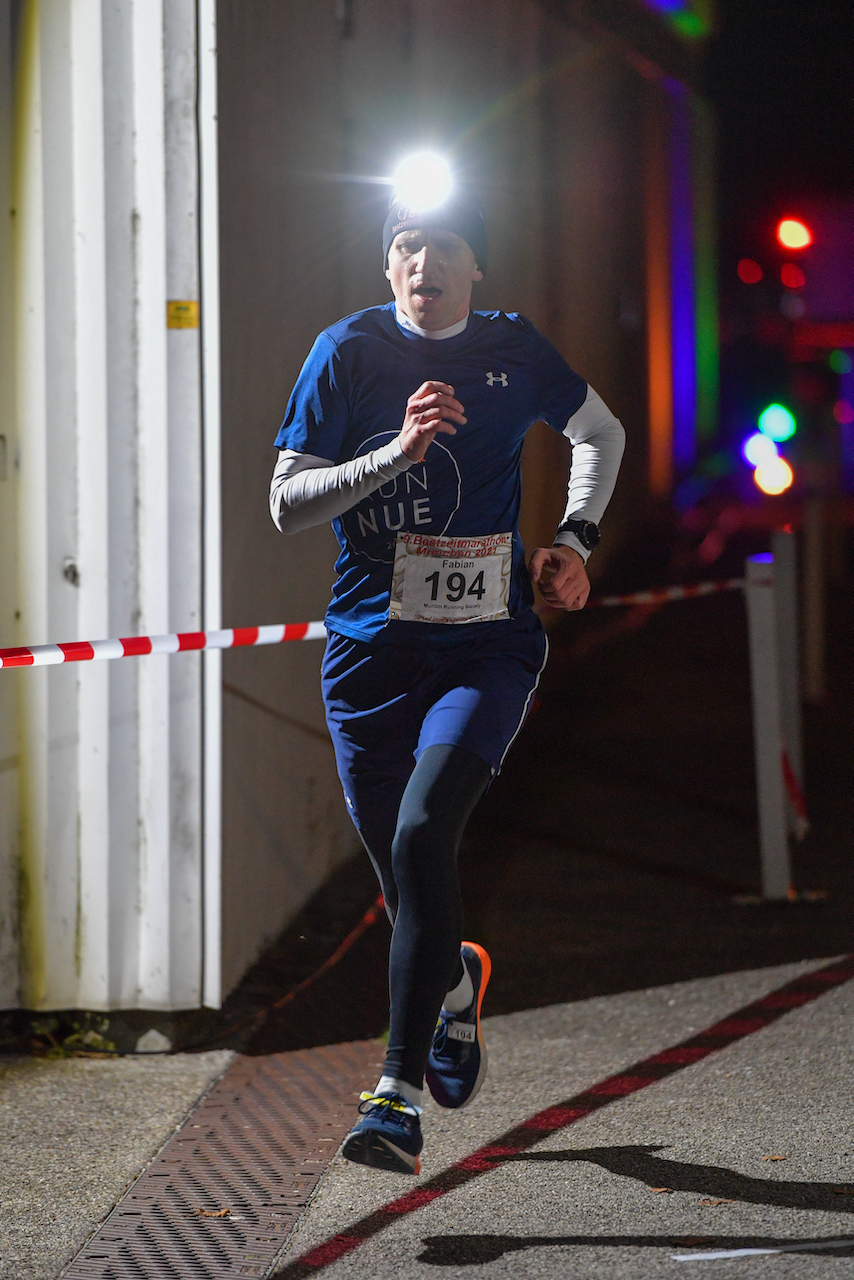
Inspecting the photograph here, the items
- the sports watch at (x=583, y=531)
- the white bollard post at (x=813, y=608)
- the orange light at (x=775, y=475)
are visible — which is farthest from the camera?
the orange light at (x=775, y=475)

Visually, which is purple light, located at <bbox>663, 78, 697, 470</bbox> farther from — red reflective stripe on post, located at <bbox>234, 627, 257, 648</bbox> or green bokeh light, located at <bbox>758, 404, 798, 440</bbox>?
red reflective stripe on post, located at <bbox>234, 627, 257, 648</bbox>

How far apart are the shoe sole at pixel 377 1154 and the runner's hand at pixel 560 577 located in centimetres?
112

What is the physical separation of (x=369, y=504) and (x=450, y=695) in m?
0.43

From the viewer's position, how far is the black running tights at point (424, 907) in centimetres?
315

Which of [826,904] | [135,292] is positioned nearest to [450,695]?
[135,292]

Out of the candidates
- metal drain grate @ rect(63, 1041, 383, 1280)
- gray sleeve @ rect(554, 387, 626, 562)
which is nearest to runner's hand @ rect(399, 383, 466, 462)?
gray sleeve @ rect(554, 387, 626, 562)

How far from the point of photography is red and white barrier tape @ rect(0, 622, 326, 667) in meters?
3.97

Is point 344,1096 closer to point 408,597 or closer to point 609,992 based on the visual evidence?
point 609,992

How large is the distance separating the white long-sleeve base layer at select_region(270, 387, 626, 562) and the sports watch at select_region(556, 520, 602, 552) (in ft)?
0.05

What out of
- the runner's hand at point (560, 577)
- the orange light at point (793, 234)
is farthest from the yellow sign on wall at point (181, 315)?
the orange light at point (793, 234)

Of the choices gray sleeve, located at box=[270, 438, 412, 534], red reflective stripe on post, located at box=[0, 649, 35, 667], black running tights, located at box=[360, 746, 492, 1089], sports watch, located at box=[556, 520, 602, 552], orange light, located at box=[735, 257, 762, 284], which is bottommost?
black running tights, located at box=[360, 746, 492, 1089]

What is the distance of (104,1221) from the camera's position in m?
3.38

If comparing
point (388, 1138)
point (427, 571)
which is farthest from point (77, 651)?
point (388, 1138)

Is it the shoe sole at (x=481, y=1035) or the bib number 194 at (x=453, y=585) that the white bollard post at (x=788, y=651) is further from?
the bib number 194 at (x=453, y=585)
